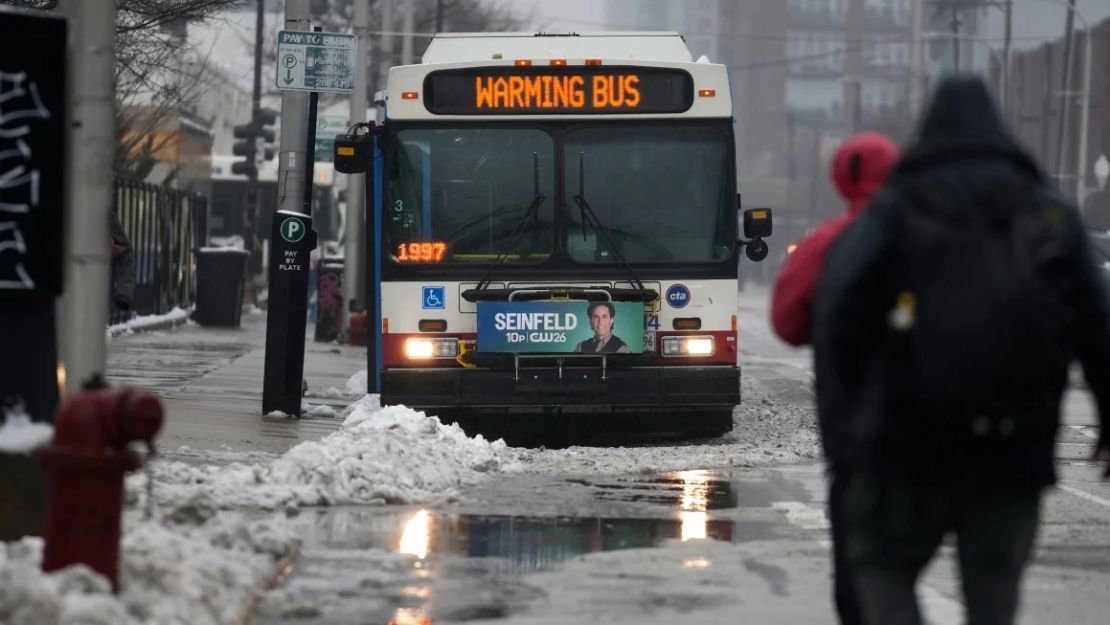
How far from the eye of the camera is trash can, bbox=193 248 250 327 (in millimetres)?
32125

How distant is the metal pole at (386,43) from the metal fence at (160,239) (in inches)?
174

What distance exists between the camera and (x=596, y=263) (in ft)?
48.8

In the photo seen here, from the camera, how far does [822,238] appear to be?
5.80m

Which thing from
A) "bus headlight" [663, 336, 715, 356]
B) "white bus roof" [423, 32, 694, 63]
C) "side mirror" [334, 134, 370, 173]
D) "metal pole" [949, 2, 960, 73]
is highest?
"metal pole" [949, 2, 960, 73]

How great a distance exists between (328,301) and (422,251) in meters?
16.8

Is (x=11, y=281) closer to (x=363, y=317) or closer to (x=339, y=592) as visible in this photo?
(x=339, y=592)

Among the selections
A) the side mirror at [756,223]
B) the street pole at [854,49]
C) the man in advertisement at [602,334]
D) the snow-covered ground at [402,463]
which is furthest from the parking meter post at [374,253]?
the street pole at [854,49]

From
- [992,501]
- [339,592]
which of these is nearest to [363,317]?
[339,592]

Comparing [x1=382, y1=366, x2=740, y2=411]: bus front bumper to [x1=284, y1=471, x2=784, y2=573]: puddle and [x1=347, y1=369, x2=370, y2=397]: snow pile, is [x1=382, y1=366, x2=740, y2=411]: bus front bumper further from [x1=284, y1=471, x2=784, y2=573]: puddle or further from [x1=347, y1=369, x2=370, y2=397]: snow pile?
[x1=347, y1=369, x2=370, y2=397]: snow pile

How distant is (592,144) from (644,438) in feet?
7.81

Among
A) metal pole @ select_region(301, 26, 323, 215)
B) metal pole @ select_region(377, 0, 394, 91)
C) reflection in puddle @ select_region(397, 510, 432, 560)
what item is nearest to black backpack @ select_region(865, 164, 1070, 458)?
reflection in puddle @ select_region(397, 510, 432, 560)

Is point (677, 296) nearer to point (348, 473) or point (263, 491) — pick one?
point (348, 473)

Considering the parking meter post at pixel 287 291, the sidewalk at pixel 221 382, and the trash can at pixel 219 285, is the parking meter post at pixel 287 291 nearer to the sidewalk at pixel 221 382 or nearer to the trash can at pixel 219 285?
the sidewalk at pixel 221 382

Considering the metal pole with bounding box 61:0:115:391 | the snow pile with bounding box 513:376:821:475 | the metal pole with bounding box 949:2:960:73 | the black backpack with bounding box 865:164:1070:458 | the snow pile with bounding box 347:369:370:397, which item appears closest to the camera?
the black backpack with bounding box 865:164:1070:458
